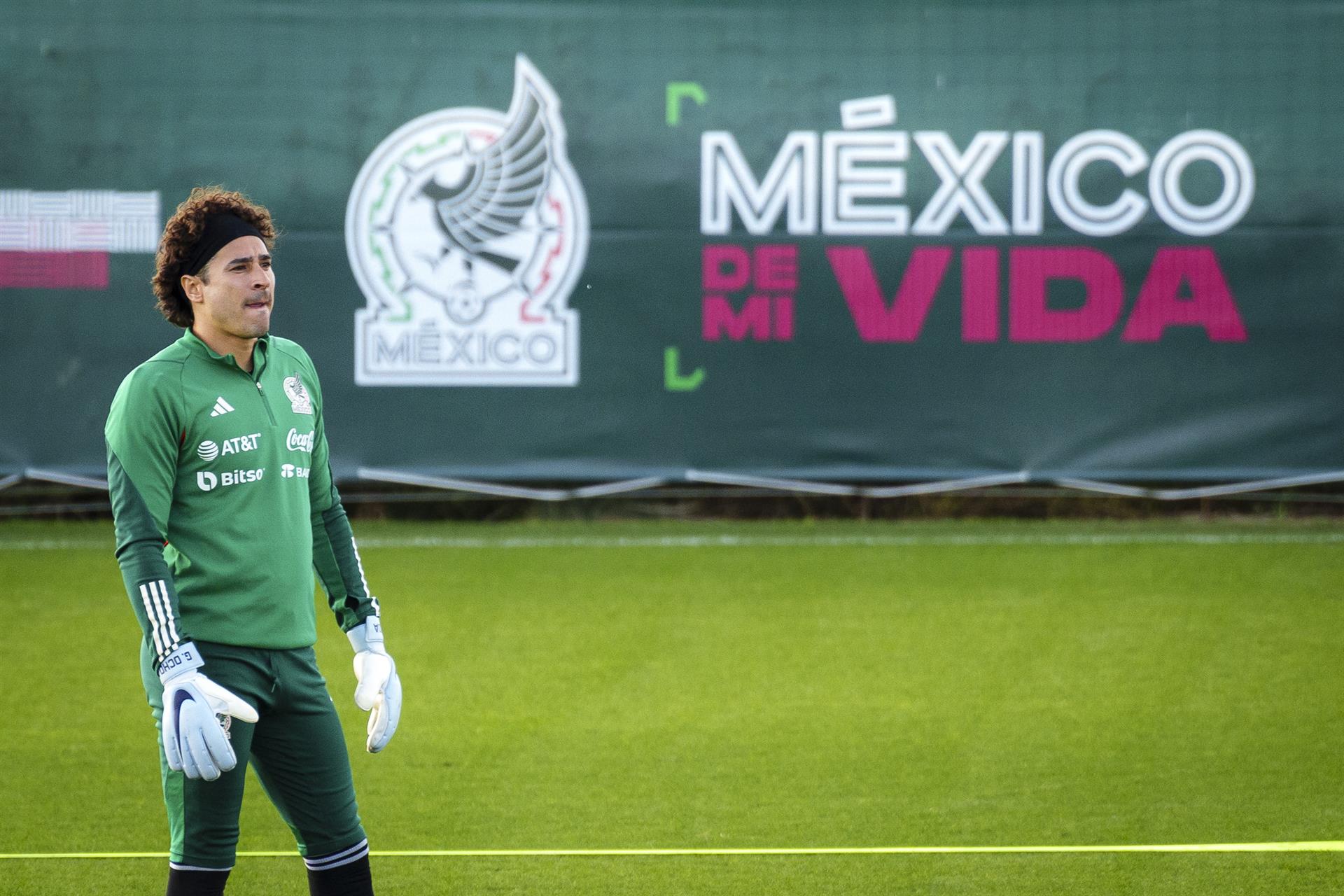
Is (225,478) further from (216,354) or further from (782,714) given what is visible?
(782,714)

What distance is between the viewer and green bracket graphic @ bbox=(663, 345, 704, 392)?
855 cm

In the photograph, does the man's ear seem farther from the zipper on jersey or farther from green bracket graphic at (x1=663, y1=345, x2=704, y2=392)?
green bracket graphic at (x1=663, y1=345, x2=704, y2=392)

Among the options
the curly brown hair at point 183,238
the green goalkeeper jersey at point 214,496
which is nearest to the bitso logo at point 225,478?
the green goalkeeper jersey at point 214,496

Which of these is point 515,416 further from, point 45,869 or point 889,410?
point 45,869

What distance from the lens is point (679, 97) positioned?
8.57 m

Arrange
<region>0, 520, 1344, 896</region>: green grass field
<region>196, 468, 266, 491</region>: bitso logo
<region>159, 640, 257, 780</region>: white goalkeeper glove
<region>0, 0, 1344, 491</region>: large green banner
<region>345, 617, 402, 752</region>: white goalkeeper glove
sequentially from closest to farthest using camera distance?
<region>159, 640, 257, 780</region>: white goalkeeper glove < <region>196, 468, 266, 491</region>: bitso logo < <region>345, 617, 402, 752</region>: white goalkeeper glove < <region>0, 520, 1344, 896</region>: green grass field < <region>0, 0, 1344, 491</region>: large green banner

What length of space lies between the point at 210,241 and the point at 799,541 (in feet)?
19.5

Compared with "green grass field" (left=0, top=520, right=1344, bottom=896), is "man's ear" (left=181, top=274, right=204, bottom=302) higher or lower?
higher

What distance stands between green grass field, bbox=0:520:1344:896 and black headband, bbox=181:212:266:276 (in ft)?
5.66

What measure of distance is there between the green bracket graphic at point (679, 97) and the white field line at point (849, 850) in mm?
5053

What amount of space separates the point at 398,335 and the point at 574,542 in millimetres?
1386

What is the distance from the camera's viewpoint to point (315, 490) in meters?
3.19

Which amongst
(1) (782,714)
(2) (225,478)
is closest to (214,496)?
(2) (225,478)

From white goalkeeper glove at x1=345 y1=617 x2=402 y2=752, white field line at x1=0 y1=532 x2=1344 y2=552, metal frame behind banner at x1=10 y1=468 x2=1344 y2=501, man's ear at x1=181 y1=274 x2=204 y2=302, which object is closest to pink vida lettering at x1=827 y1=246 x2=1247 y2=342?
metal frame behind banner at x1=10 y1=468 x2=1344 y2=501
